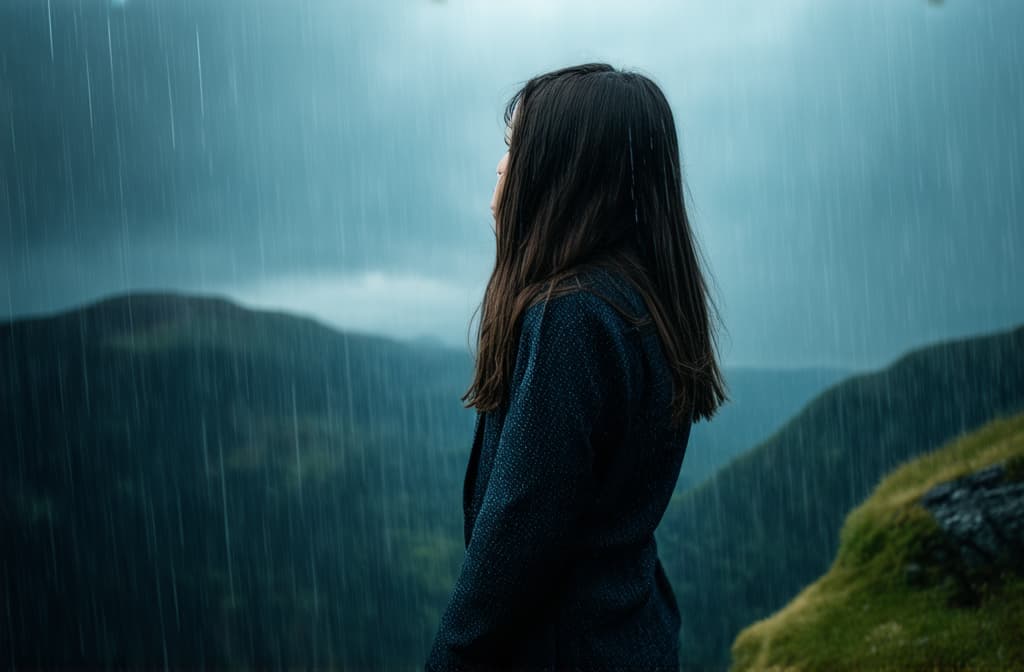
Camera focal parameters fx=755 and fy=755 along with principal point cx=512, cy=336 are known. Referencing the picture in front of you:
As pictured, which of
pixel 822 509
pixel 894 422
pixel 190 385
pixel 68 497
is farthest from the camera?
pixel 190 385

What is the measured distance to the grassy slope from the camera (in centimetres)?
413

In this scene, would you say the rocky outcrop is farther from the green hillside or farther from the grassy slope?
the green hillside

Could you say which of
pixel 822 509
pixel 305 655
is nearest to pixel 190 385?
pixel 305 655

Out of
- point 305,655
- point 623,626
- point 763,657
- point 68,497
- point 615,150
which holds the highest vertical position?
point 615,150

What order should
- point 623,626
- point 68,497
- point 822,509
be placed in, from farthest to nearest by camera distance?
point 68,497 < point 822,509 < point 623,626

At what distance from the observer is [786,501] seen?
12617 mm

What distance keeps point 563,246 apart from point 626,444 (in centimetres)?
33

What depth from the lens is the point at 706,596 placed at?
12.8 metres

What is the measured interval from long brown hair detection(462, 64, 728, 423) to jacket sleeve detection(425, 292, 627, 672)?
109 millimetres

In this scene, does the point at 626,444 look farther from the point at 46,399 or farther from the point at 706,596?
the point at 46,399

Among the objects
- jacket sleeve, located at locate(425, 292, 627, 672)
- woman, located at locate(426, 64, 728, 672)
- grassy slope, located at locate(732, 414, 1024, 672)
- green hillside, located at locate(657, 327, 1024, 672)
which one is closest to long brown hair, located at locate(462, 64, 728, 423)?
woman, located at locate(426, 64, 728, 672)

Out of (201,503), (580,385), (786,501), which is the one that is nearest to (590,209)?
(580,385)

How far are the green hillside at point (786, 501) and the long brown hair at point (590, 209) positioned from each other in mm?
11114

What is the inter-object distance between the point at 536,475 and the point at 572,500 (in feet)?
0.23
